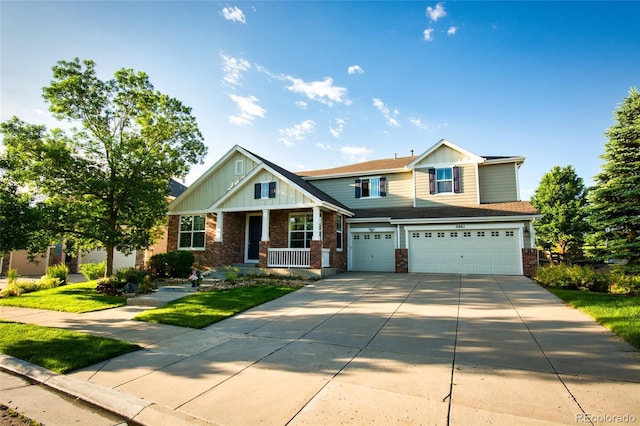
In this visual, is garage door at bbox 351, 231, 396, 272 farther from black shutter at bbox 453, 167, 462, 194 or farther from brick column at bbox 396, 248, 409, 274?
black shutter at bbox 453, 167, 462, 194

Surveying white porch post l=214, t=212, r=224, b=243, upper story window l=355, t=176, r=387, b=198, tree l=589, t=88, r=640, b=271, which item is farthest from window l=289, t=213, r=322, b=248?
tree l=589, t=88, r=640, b=271

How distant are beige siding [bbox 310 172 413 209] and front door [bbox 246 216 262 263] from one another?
17.2ft

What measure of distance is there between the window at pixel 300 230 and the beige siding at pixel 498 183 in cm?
971

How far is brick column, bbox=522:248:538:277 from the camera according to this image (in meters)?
14.5

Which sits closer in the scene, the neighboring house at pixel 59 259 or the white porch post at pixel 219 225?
the white porch post at pixel 219 225

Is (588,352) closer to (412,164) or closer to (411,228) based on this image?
(411,228)

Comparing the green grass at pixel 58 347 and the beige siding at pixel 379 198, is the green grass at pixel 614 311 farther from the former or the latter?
the beige siding at pixel 379 198

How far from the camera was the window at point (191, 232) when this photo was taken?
721 inches

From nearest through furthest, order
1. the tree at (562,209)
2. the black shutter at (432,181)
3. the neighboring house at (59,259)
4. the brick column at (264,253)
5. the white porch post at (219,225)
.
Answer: the brick column at (264,253)
the white porch post at (219,225)
the black shutter at (432,181)
the neighboring house at (59,259)
the tree at (562,209)

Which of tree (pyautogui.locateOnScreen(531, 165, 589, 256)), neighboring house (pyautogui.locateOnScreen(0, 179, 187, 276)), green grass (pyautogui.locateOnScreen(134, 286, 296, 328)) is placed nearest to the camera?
green grass (pyautogui.locateOnScreen(134, 286, 296, 328))

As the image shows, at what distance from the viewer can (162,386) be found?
4199 mm

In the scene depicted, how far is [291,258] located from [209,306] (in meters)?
6.64

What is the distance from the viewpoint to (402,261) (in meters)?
16.7

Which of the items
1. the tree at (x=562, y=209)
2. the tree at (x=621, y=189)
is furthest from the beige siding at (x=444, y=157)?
the tree at (x=562, y=209)
